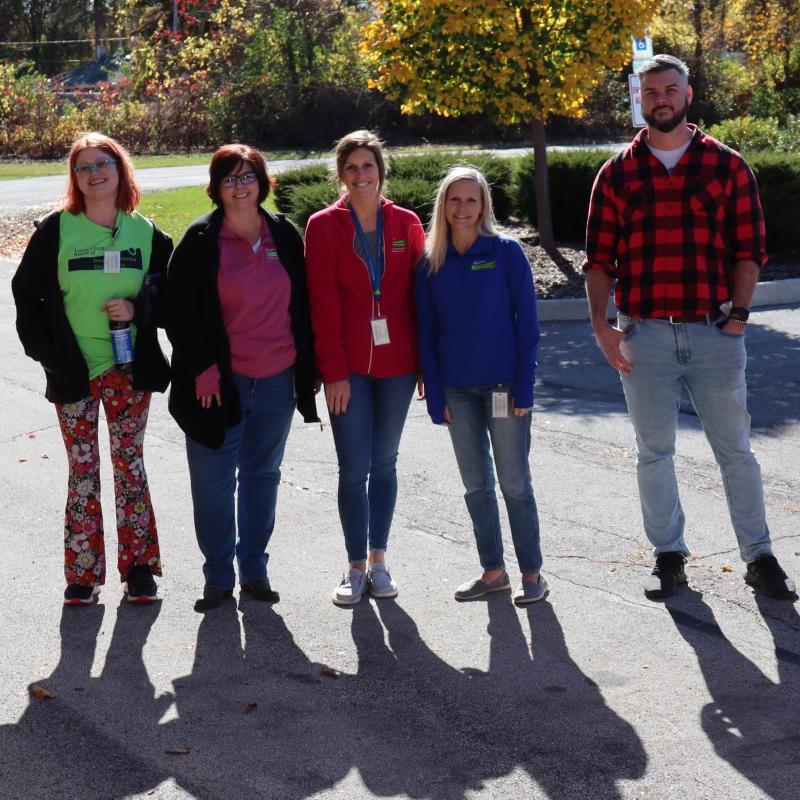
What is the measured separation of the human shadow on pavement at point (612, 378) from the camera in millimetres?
8273

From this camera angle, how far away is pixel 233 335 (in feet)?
16.6

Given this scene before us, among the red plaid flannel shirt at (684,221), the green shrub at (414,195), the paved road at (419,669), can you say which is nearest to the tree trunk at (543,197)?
the green shrub at (414,195)

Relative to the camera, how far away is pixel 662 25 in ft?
121

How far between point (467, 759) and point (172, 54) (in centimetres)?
3821

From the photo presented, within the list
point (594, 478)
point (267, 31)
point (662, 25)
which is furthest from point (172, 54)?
point (594, 478)

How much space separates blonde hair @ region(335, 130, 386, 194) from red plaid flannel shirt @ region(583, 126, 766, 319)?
89 cm

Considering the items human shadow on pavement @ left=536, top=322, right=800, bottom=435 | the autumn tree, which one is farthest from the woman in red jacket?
the autumn tree

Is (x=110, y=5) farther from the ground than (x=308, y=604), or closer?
farther from the ground

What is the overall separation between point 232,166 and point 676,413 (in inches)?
82.1

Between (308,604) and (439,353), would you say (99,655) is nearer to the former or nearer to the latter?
(308,604)

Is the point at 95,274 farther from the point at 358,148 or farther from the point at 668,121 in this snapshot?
the point at 668,121

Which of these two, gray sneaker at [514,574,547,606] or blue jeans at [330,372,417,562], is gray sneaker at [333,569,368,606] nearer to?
blue jeans at [330,372,417,562]

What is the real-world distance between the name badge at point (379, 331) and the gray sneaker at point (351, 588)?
1.03m

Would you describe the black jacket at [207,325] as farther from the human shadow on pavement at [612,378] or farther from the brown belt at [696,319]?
the human shadow on pavement at [612,378]
